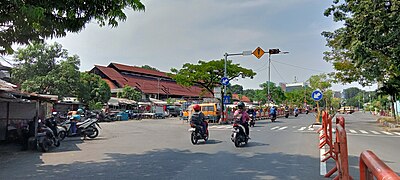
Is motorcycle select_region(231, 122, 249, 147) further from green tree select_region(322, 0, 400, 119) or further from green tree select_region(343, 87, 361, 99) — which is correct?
green tree select_region(343, 87, 361, 99)

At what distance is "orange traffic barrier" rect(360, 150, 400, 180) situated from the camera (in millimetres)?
1890

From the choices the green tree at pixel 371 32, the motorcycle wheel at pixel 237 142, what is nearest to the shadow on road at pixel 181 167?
the motorcycle wheel at pixel 237 142

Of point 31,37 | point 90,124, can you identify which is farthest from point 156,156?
point 90,124

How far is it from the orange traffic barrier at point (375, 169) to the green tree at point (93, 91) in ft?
110

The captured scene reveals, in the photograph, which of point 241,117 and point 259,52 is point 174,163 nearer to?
point 241,117

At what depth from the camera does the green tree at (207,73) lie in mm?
31438

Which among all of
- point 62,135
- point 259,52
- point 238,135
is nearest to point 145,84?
point 259,52

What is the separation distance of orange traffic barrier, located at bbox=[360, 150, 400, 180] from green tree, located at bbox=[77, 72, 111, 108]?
33.4m

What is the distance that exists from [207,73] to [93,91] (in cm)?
1318

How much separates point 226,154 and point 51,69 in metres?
26.7

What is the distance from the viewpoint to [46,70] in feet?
104

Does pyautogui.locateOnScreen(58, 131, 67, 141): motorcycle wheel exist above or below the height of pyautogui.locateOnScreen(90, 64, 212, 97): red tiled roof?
below

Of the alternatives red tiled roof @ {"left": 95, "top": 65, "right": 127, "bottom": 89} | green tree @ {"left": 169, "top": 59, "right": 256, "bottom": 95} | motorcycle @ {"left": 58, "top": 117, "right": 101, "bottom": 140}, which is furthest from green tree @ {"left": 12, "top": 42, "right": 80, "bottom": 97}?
red tiled roof @ {"left": 95, "top": 65, "right": 127, "bottom": 89}

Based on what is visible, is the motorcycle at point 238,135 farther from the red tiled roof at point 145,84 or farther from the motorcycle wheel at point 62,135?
the red tiled roof at point 145,84
